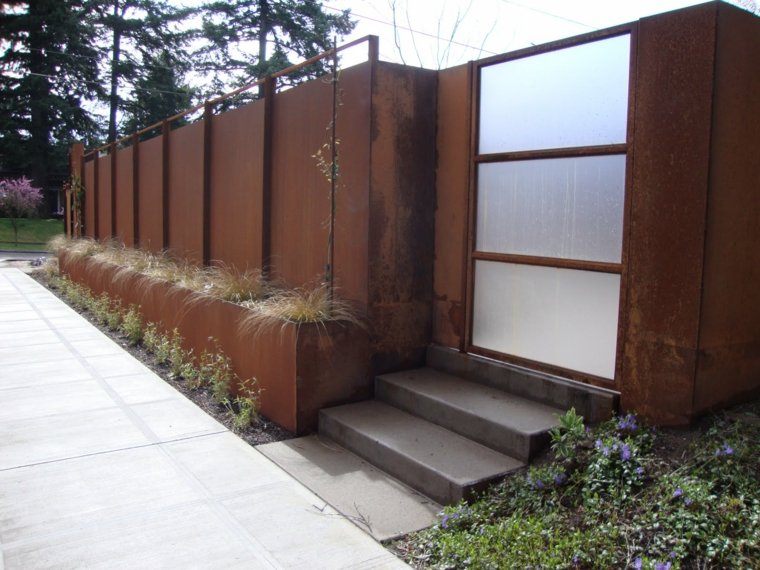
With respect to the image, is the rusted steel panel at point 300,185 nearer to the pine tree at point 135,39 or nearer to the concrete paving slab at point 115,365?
the concrete paving slab at point 115,365

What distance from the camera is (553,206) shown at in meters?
4.39

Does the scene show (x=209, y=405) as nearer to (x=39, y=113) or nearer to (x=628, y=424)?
(x=628, y=424)

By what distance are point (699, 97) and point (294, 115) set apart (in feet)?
12.4

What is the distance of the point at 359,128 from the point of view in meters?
5.08

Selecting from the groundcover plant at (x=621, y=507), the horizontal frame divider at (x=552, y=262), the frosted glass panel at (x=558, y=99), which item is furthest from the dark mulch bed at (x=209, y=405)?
the frosted glass panel at (x=558, y=99)

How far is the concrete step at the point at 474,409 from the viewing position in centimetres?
379

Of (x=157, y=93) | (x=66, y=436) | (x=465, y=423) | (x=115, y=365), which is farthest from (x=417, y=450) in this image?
(x=157, y=93)

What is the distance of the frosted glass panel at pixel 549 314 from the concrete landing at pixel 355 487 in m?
1.37

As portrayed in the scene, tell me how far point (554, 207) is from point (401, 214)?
1275 mm

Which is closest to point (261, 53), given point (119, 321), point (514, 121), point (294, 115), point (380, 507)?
point (119, 321)

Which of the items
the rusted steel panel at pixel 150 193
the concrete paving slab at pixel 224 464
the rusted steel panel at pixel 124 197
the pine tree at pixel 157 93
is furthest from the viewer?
the pine tree at pixel 157 93

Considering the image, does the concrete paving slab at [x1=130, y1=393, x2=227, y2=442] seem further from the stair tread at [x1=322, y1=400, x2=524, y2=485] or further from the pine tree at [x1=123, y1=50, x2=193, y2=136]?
the pine tree at [x1=123, y1=50, x2=193, y2=136]

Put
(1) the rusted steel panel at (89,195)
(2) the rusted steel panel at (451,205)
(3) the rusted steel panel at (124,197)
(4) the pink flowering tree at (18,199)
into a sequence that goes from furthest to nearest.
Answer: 1. (4) the pink flowering tree at (18,199)
2. (1) the rusted steel panel at (89,195)
3. (3) the rusted steel panel at (124,197)
4. (2) the rusted steel panel at (451,205)

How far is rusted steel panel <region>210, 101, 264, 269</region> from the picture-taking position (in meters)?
6.85
